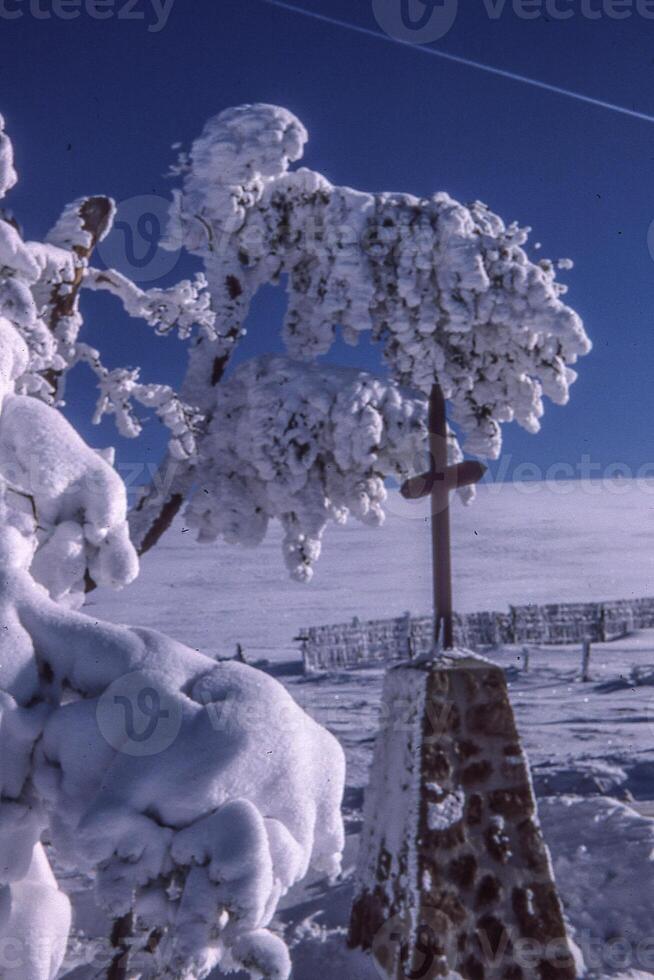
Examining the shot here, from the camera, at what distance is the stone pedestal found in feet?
15.1

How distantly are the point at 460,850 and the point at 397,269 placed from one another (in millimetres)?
5136

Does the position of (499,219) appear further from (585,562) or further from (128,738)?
(585,562)

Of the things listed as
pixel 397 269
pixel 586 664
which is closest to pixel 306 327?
pixel 397 269

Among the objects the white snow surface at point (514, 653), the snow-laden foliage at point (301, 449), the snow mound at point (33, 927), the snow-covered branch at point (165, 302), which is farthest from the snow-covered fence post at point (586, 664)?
the snow mound at point (33, 927)

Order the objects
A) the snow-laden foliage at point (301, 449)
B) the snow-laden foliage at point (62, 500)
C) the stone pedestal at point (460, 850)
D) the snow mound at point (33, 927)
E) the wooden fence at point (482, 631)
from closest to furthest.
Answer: the snow mound at point (33, 927) < the snow-laden foliage at point (62, 500) < the stone pedestal at point (460, 850) < the snow-laden foliage at point (301, 449) < the wooden fence at point (482, 631)

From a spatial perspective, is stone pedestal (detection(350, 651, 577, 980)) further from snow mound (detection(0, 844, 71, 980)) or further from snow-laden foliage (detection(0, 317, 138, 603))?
snow-laden foliage (detection(0, 317, 138, 603))

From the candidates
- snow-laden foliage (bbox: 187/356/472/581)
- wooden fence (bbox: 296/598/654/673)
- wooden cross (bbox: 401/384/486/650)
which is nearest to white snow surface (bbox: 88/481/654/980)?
snow-laden foliage (bbox: 187/356/472/581)

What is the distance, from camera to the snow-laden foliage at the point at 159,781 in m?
2.30

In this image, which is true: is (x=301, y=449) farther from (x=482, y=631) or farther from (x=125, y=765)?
(x=482, y=631)

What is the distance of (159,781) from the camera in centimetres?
241

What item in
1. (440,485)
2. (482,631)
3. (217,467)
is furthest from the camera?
(482,631)

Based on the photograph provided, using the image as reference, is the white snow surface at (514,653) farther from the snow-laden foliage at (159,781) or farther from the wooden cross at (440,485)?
the snow-laden foliage at (159,781)

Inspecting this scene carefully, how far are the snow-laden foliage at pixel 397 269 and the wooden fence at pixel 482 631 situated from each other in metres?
12.3

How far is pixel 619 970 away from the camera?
17.3ft
